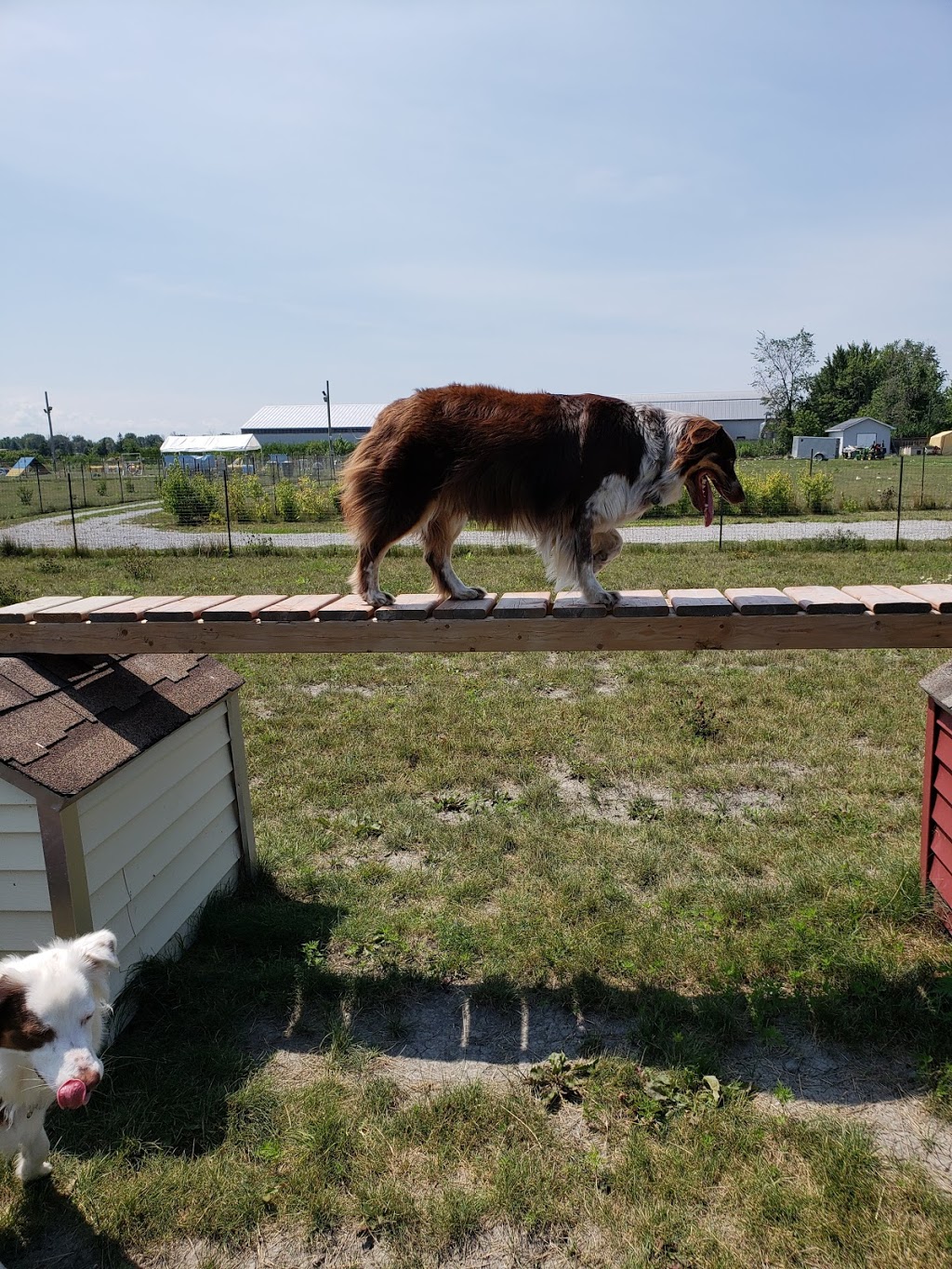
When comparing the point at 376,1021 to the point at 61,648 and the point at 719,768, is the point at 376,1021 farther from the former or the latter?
the point at 719,768

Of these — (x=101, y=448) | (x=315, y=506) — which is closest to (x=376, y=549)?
(x=315, y=506)

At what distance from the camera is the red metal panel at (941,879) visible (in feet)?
13.9

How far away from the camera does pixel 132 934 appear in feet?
12.8

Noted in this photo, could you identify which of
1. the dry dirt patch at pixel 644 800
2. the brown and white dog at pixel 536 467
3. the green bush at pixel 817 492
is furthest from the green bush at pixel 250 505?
the brown and white dog at pixel 536 467

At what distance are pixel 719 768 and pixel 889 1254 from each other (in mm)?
3768

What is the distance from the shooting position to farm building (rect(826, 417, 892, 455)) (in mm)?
65125

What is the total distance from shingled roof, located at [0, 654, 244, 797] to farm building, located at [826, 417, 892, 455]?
68136 millimetres

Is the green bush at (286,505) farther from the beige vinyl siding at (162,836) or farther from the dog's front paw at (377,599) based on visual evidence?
the dog's front paw at (377,599)

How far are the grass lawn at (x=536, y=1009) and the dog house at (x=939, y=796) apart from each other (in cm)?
13

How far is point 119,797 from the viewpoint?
12.7 ft

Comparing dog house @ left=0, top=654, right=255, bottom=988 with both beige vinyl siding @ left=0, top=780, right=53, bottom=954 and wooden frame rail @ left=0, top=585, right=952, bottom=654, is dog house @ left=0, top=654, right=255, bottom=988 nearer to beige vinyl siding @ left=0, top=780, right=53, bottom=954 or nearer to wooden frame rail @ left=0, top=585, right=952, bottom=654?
beige vinyl siding @ left=0, top=780, right=53, bottom=954

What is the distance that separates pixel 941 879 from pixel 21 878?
4334mm

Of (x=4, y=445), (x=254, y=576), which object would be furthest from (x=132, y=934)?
(x=4, y=445)

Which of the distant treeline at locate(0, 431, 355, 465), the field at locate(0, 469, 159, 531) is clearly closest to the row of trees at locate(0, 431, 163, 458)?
the distant treeline at locate(0, 431, 355, 465)
